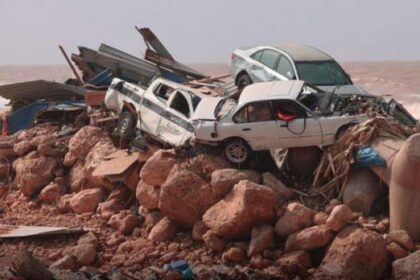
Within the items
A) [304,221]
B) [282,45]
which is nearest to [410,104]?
[282,45]

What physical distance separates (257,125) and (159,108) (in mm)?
2941

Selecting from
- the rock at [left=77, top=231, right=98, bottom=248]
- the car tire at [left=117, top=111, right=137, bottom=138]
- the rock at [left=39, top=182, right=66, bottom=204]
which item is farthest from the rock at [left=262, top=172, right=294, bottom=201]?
the rock at [left=39, top=182, right=66, bottom=204]

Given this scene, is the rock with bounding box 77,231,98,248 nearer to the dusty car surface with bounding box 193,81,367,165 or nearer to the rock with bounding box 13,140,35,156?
the dusty car surface with bounding box 193,81,367,165

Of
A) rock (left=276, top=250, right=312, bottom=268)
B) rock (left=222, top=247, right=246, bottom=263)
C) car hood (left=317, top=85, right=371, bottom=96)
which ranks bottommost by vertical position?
rock (left=222, top=247, right=246, bottom=263)

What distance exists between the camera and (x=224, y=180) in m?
11.0

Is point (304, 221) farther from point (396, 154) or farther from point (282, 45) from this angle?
point (282, 45)

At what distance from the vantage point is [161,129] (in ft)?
45.6

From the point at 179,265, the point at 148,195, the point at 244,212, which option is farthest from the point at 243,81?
the point at 179,265

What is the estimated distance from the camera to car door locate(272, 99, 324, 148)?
1179cm

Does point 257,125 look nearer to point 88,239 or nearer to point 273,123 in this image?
point 273,123

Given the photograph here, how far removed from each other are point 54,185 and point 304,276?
6654 mm

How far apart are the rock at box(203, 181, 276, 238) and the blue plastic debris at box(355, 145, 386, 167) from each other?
164 centimetres

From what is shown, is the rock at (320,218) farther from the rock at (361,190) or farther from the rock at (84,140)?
the rock at (84,140)

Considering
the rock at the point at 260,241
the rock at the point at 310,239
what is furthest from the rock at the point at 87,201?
the rock at the point at 310,239
